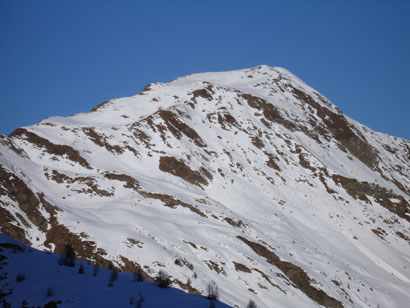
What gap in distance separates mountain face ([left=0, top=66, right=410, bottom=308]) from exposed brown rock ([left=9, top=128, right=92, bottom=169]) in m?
0.14

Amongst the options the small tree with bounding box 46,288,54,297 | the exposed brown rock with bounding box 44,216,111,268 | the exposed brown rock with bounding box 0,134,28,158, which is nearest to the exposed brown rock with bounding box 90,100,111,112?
the exposed brown rock with bounding box 0,134,28,158

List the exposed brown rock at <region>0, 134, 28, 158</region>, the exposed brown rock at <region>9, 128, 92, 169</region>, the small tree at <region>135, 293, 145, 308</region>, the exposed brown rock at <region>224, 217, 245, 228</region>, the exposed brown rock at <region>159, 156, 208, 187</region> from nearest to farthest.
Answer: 1. the small tree at <region>135, 293, 145, 308</region>
2. the exposed brown rock at <region>0, 134, 28, 158</region>
3. the exposed brown rock at <region>224, 217, 245, 228</region>
4. the exposed brown rock at <region>9, 128, 92, 169</region>
5. the exposed brown rock at <region>159, 156, 208, 187</region>

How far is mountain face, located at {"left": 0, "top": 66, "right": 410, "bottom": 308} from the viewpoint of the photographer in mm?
21297

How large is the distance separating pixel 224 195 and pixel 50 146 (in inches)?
653

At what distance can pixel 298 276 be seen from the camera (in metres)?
26.4

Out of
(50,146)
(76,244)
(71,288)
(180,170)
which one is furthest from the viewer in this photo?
(180,170)

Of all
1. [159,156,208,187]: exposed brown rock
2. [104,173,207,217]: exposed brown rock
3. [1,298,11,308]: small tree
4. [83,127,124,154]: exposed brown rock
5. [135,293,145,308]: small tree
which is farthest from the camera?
[159,156,208,187]: exposed brown rock

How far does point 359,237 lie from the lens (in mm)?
38188

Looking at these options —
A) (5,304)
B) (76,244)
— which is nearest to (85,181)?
(76,244)

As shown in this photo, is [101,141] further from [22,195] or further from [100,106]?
[100,106]

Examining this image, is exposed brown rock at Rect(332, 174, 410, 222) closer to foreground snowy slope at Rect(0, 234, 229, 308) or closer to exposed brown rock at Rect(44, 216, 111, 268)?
exposed brown rock at Rect(44, 216, 111, 268)

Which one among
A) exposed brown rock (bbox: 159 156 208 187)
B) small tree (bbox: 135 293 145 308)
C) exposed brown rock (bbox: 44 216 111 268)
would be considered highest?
exposed brown rock (bbox: 159 156 208 187)

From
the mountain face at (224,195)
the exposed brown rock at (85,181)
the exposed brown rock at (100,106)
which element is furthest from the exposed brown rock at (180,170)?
the exposed brown rock at (100,106)

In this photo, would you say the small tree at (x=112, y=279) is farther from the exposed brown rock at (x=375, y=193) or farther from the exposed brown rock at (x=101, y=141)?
the exposed brown rock at (x=375, y=193)
